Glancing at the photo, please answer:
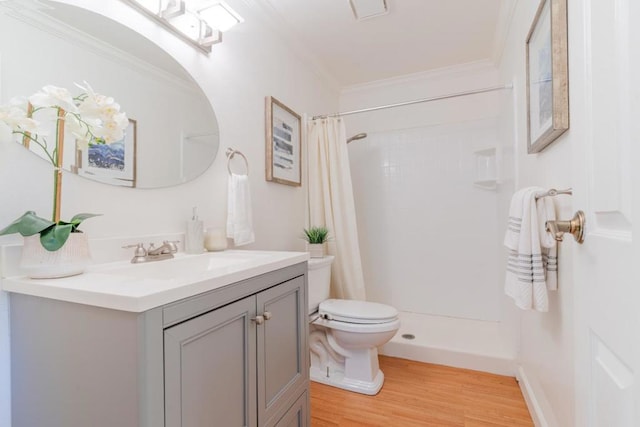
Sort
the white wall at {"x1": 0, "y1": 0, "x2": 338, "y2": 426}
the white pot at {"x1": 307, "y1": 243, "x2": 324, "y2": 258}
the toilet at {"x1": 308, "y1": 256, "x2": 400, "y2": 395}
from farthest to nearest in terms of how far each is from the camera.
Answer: the white pot at {"x1": 307, "y1": 243, "x2": 324, "y2": 258} < the toilet at {"x1": 308, "y1": 256, "x2": 400, "y2": 395} < the white wall at {"x1": 0, "y1": 0, "x2": 338, "y2": 426}

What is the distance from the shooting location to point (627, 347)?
0.44 metres

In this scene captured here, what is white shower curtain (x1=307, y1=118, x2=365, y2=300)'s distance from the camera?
7.68 ft

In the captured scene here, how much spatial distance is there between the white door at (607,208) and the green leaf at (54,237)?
1.11 m

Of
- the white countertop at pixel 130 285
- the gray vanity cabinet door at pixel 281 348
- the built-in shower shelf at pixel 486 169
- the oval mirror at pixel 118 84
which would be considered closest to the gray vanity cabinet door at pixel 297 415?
the gray vanity cabinet door at pixel 281 348

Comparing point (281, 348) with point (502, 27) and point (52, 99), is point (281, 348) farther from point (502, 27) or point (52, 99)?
point (502, 27)

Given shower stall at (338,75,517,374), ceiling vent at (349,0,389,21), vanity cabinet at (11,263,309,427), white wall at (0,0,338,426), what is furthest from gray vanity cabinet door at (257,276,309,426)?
ceiling vent at (349,0,389,21)

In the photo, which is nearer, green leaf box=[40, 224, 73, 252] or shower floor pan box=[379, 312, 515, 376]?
green leaf box=[40, 224, 73, 252]

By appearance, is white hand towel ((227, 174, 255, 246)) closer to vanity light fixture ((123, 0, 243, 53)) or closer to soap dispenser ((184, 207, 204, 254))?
soap dispenser ((184, 207, 204, 254))

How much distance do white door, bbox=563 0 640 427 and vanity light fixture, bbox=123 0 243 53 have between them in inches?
53.4

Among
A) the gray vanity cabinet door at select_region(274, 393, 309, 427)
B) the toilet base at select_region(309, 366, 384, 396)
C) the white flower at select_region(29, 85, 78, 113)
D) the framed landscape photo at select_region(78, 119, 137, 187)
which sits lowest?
the toilet base at select_region(309, 366, 384, 396)

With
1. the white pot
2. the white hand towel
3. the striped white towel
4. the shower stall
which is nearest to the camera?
the striped white towel

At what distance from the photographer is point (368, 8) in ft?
6.12

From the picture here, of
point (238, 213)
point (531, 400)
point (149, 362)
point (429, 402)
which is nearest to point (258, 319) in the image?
point (149, 362)

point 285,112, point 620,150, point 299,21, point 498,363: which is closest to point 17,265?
point 620,150
